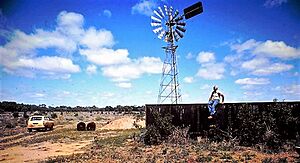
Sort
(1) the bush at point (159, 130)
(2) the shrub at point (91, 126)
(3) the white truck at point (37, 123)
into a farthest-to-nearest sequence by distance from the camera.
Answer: (2) the shrub at point (91, 126), (3) the white truck at point (37, 123), (1) the bush at point (159, 130)

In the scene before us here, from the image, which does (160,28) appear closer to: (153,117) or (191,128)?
(153,117)

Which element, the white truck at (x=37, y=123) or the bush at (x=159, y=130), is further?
the white truck at (x=37, y=123)

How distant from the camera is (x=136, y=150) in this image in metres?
14.0

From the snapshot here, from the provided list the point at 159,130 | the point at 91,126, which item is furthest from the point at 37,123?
the point at 159,130

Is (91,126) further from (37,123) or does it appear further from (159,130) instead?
(159,130)

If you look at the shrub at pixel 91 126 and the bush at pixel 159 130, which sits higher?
the bush at pixel 159 130

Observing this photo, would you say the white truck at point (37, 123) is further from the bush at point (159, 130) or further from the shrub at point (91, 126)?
the bush at point (159, 130)

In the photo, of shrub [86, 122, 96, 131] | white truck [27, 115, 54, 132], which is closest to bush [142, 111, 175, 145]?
shrub [86, 122, 96, 131]

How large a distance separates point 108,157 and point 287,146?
25.7 ft

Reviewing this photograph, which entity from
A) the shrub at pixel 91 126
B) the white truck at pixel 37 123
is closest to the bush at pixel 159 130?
the shrub at pixel 91 126

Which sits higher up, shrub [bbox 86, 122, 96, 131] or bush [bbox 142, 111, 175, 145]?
bush [bbox 142, 111, 175, 145]

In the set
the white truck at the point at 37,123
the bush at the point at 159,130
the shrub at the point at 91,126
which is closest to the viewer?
the bush at the point at 159,130

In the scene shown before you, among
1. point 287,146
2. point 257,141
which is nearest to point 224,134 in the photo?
point 257,141

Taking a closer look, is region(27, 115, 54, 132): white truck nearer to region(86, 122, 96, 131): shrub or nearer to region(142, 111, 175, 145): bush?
region(86, 122, 96, 131): shrub
